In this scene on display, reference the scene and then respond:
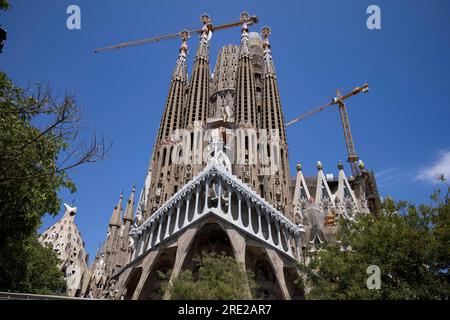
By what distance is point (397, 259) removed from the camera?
520 inches

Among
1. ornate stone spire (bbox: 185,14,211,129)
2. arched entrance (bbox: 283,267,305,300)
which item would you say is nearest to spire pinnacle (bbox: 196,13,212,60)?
ornate stone spire (bbox: 185,14,211,129)

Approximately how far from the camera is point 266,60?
43062 mm

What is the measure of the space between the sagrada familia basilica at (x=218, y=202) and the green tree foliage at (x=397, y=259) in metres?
3.72

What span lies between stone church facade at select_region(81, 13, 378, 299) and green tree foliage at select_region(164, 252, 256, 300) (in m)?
5.53

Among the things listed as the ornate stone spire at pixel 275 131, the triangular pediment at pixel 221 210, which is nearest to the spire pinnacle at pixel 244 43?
the ornate stone spire at pixel 275 131

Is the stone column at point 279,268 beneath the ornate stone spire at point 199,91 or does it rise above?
beneath

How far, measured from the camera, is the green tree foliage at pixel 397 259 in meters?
12.3

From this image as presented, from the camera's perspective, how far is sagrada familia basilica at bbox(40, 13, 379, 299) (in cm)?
2484

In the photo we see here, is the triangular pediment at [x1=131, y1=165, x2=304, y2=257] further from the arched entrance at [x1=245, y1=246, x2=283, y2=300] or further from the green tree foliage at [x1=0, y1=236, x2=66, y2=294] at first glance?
the green tree foliage at [x1=0, y1=236, x2=66, y2=294]

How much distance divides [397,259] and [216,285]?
703 cm

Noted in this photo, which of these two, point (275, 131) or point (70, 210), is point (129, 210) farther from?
point (275, 131)

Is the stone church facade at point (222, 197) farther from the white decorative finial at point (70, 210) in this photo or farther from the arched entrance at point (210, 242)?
the white decorative finial at point (70, 210)
